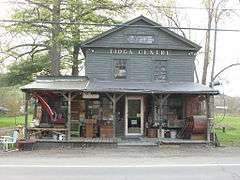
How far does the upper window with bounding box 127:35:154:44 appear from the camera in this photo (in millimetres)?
27062

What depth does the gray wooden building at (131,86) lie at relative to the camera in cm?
2569

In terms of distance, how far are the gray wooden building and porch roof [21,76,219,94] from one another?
6 cm

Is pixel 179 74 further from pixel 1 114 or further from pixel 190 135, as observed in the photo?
pixel 1 114

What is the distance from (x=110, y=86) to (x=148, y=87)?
82.7 inches

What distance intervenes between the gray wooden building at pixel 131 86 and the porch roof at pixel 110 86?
0.06m

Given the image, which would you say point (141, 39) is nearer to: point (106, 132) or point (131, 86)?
point (131, 86)

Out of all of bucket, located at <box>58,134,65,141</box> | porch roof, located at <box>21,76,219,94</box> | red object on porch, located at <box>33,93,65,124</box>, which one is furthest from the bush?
bucket, located at <box>58,134,65,141</box>

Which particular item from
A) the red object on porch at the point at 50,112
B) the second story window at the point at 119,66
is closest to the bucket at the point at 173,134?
the second story window at the point at 119,66

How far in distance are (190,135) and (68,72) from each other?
707 inches

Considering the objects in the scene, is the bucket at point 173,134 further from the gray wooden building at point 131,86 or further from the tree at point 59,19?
the tree at point 59,19
